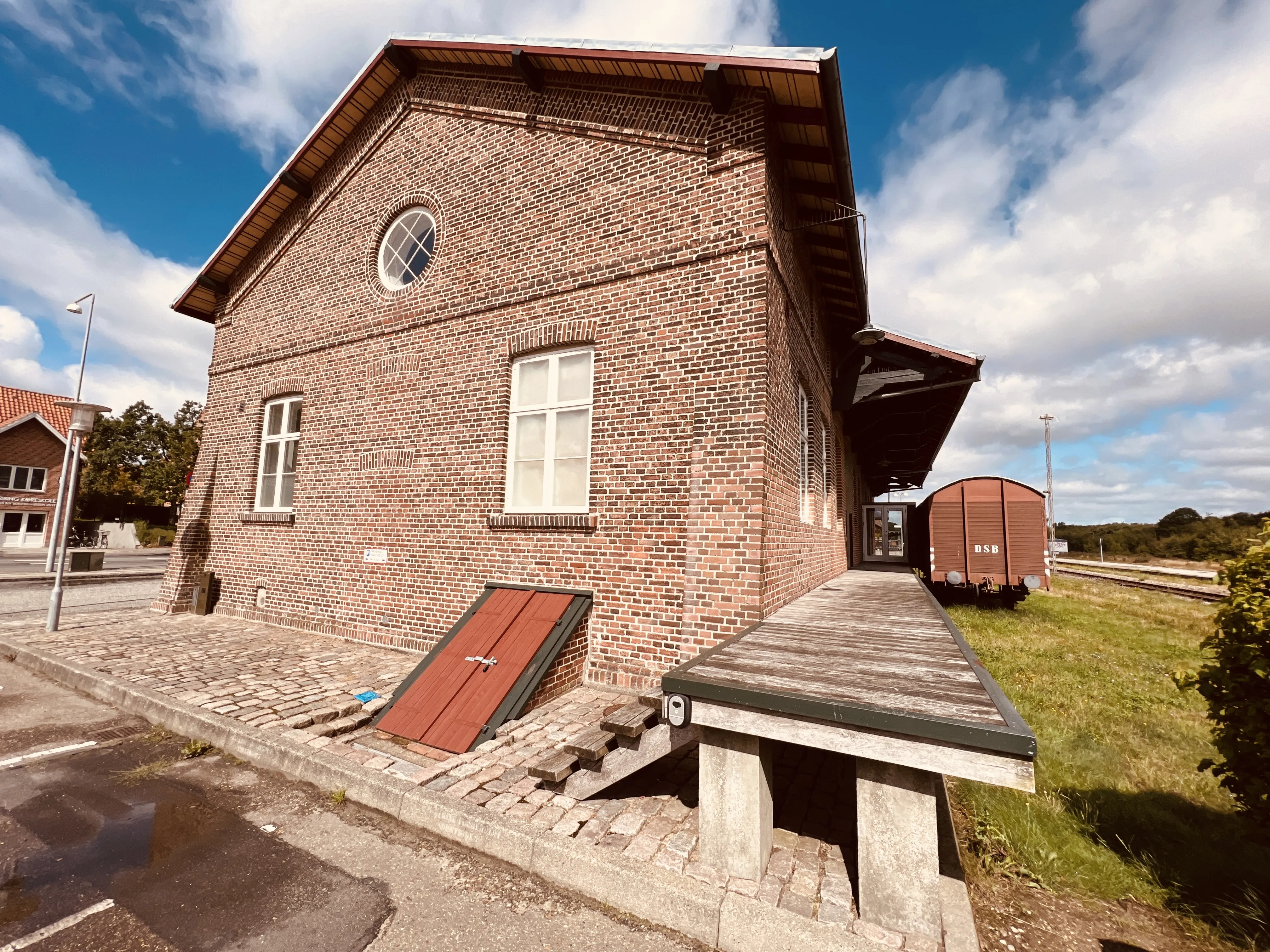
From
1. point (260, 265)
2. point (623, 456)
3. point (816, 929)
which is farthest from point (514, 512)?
point (260, 265)

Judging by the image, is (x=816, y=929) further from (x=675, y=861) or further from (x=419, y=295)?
(x=419, y=295)

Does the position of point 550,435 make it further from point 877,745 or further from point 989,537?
point 989,537

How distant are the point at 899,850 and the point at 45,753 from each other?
642cm

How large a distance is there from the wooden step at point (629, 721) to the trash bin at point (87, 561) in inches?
867

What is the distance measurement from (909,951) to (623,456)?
4442mm

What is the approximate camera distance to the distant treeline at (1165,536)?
189ft

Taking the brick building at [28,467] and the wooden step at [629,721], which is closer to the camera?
the wooden step at [629,721]

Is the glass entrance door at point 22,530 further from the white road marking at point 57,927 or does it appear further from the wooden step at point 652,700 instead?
the wooden step at point 652,700

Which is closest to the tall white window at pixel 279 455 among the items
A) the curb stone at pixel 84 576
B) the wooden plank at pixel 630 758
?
the wooden plank at pixel 630 758

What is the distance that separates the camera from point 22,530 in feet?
93.0

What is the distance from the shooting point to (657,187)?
19.9ft

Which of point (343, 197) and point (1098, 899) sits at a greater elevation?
point (343, 197)

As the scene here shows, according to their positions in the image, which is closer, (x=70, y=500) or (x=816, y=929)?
(x=816, y=929)

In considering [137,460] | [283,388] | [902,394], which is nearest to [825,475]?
[902,394]
